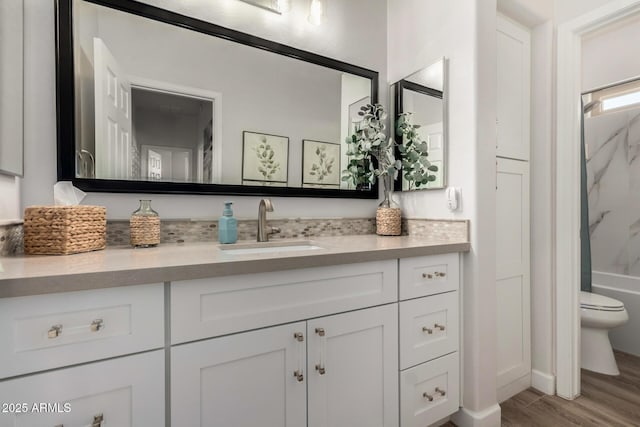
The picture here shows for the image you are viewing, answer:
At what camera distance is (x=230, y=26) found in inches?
56.3

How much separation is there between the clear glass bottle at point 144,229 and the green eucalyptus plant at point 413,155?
4.25 feet

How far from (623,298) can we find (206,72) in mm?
3355

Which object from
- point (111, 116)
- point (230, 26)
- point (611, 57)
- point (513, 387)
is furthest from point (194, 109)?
point (611, 57)

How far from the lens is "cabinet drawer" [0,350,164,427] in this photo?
2.10 ft

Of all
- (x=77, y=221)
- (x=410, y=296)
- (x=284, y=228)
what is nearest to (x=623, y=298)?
(x=410, y=296)

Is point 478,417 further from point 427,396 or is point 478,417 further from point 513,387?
point 513,387

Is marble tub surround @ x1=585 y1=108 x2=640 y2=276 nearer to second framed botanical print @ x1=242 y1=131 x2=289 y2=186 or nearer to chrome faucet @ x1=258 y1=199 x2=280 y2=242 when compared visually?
second framed botanical print @ x1=242 y1=131 x2=289 y2=186

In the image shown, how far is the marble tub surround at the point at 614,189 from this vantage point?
8.56ft

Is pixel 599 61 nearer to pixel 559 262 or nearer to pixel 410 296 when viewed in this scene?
pixel 559 262

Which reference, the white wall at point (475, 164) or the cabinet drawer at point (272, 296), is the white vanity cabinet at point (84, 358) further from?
the white wall at point (475, 164)

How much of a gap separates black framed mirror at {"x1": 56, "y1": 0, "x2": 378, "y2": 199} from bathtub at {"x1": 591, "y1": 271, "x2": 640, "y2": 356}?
2359 mm

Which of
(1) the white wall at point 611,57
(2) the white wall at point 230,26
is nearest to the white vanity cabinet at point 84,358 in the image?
(2) the white wall at point 230,26

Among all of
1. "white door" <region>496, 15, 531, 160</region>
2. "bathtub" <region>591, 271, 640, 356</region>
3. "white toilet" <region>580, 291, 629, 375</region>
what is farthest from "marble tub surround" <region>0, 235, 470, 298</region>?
"bathtub" <region>591, 271, 640, 356</region>

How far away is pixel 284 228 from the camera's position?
5.05 feet
